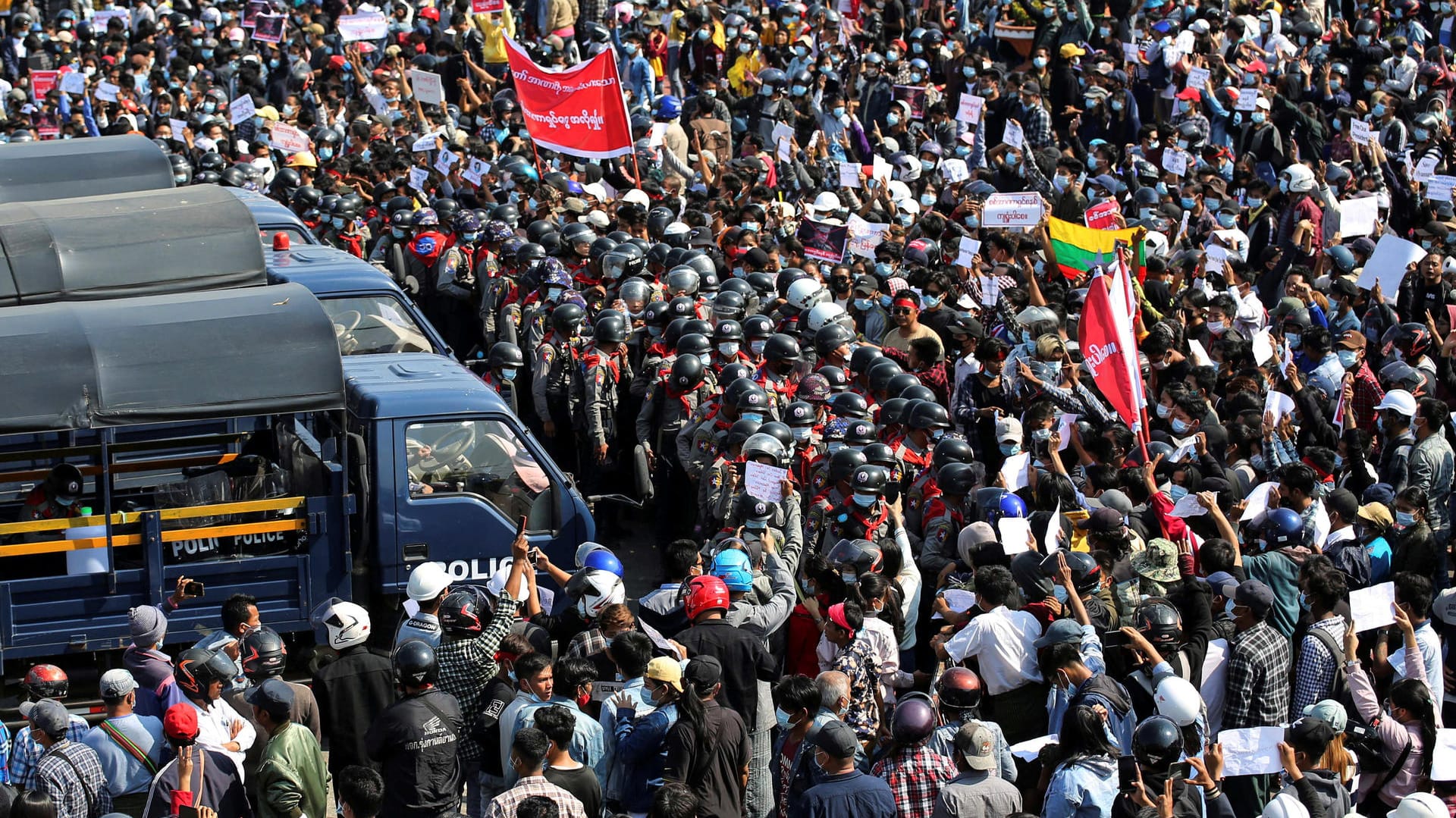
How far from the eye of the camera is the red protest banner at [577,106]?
1836cm

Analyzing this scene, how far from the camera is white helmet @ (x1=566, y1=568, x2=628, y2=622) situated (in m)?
8.95

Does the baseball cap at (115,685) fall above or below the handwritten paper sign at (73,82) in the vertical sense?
above

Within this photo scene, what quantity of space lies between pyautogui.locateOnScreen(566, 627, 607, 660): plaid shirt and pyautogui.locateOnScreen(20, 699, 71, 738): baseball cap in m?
2.23

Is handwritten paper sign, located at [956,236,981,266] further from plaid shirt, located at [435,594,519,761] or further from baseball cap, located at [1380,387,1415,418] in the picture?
plaid shirt, located at [435,594,519,761]

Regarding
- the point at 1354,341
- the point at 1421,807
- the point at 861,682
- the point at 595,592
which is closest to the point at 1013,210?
the point at 1354,341

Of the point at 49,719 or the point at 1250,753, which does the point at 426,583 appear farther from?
the point at 1250,753

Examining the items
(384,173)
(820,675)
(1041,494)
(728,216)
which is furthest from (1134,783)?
(384,173)

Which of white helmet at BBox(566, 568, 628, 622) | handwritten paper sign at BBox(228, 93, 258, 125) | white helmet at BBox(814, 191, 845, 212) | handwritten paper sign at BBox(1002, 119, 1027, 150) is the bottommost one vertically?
handwritten paper sign at BBox(228, 93, 258, 125)

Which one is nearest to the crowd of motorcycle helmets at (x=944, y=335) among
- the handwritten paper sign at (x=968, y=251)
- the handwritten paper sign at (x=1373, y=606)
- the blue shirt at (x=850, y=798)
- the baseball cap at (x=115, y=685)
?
the blue shirt at (x=850, y=798)

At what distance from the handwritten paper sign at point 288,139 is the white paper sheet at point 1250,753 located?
15858 millimetres

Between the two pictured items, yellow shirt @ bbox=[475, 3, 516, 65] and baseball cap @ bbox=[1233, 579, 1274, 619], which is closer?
baseball cap @ bbox=[1233, 579, 1274, 619]

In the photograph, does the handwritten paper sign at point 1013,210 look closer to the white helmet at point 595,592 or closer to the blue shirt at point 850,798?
the white helmet at point 595,592

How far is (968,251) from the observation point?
15.2 m

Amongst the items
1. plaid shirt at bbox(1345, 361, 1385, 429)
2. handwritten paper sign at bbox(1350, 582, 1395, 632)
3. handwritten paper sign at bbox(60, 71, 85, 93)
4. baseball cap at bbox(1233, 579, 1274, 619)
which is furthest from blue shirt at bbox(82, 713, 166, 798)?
handwritten paper sign at bbox(60, 71, 85, 93)
